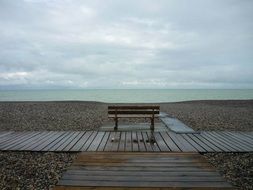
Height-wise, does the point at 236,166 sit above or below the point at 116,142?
below

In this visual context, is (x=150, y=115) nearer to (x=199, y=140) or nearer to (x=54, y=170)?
(x=199, y=140)

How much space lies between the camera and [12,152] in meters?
6.44

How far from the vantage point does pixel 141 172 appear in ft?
15.1

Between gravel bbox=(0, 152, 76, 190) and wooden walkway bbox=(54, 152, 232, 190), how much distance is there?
42 centimetres

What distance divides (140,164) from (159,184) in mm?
1043

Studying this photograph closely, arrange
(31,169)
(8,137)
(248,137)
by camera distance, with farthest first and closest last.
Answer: (8,137), (248,137), (31,169)

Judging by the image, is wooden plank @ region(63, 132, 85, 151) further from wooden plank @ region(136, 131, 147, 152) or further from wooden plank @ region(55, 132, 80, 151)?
wooden plank @ region(136, 131, 147, 152)

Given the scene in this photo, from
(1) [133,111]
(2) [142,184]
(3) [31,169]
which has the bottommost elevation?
(3) [31,169]

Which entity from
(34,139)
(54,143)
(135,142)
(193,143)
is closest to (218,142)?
(193,143)

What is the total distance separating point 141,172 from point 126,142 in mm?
2485

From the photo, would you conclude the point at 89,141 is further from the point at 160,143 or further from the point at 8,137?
the point at 8,137

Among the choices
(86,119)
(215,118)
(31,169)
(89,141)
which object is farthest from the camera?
(215,118)

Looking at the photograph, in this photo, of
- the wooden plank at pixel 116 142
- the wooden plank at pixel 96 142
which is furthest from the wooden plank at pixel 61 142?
the wooden plank at pixel 116 142

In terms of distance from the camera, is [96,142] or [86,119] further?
[86,119]
